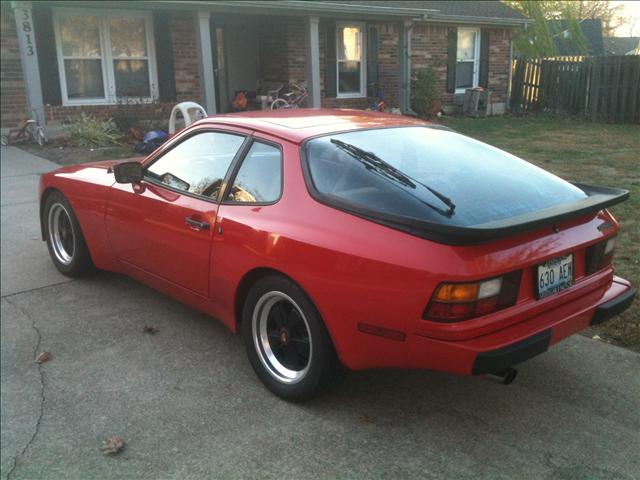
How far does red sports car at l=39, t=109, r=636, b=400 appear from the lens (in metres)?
2.64

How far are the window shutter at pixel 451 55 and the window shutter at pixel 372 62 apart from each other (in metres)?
Answer: 2.61

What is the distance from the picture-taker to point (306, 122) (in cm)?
365

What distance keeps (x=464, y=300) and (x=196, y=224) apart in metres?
1.69

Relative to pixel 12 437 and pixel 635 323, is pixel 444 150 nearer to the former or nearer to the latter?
pixel 635 323

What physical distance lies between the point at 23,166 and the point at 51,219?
5.49 metres

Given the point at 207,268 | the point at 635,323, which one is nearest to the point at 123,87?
the point at 207,268

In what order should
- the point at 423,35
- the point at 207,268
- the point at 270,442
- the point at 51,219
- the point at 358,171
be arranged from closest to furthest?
the point at 270,442
the point at 358,171
the point at 207,268
the point at 51,219
the point at 423,35

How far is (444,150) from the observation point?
142 inches

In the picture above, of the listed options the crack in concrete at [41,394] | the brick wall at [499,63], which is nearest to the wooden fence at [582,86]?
the brick wall at [499,63]

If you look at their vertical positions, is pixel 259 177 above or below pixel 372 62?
below

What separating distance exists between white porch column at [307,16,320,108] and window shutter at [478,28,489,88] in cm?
703

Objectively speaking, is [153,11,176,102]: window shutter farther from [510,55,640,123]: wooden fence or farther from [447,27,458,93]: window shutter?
[510,55,640,123]: wooden fence

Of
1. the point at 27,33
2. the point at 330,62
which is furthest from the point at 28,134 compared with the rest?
the point at 330,62

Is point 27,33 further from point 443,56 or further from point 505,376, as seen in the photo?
point 443,56
